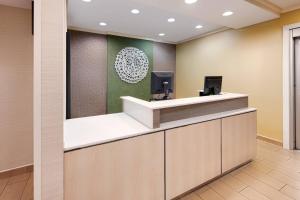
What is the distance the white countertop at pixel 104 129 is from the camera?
145 cm

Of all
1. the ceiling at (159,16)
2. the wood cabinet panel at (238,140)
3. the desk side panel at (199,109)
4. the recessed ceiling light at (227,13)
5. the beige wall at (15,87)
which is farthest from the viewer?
the recessed ceiling light at (227,13)

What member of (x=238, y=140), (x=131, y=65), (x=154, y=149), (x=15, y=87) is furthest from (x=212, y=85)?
(x=15, y=87)

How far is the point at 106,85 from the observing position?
4.87m

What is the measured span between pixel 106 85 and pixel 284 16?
408 centimetres

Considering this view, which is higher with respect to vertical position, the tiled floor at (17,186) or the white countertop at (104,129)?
A: the white countertop at (104,129)

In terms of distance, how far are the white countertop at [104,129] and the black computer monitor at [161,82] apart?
3.45 ft

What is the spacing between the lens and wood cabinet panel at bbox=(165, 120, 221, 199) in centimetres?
185

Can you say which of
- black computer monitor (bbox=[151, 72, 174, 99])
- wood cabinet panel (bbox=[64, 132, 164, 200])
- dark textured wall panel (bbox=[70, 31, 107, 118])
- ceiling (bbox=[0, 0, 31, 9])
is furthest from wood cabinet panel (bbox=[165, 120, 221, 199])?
dark textured wall panel (bbox=[70, 31, 107, 118])

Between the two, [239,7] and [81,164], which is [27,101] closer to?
[81,164]

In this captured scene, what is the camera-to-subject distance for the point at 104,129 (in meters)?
1.74

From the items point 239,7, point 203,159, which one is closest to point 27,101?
point 203,159

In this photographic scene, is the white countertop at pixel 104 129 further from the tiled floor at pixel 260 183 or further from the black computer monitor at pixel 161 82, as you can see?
the black computer monitor at pixel 161 82

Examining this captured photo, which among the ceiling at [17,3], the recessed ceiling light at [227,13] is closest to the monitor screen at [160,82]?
Answer: the recessed ceiling light at [227,13]

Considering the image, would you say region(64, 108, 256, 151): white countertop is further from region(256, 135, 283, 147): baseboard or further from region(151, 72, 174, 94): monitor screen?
region(256, 135, 283, 147): baseboard
